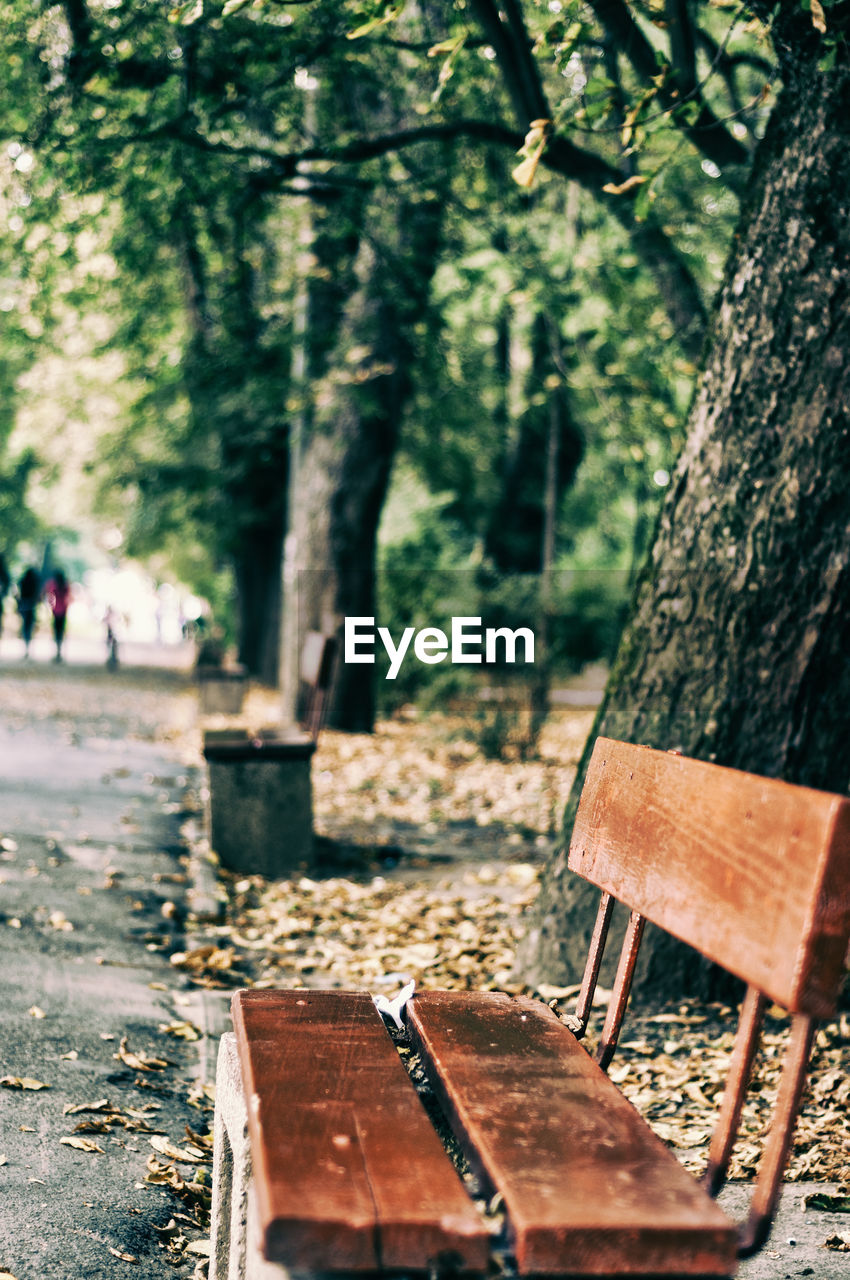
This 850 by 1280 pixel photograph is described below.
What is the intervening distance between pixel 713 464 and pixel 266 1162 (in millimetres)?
3309

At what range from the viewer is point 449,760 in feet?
41.1

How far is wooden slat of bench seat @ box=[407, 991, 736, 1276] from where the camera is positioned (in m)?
1.71

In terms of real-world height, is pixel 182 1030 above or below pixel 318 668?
below

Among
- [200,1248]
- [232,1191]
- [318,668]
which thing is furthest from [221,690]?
[232,1191]

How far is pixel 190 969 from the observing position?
5.33 metres

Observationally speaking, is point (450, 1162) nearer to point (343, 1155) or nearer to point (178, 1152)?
point (343, 1155)

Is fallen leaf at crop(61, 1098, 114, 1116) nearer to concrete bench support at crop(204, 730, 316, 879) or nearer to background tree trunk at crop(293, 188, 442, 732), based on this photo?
concrete bench support at crop(204, 730, 316, 879)

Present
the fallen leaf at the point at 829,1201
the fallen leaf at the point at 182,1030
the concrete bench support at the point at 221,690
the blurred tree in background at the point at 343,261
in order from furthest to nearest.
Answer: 1. the concrete bench support at the point at 221,690
2. the blurred tree in background at the point at 343,261
3. the fallen leaf at the point at 182,1030
4. the fallen leaf at the point at 829,1201

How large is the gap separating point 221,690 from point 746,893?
14.2m

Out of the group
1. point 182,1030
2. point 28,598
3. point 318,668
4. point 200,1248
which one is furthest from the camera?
point 28,598

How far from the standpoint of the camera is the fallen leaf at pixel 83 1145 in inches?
133

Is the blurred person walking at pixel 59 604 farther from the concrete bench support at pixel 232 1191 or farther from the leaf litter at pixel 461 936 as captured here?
the concrete bench support at pixel 232 1191

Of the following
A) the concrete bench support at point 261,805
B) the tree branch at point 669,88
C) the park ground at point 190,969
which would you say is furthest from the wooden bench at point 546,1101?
the concrete bench support at point 261,805

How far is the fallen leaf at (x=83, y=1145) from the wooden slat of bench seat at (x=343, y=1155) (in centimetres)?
114
